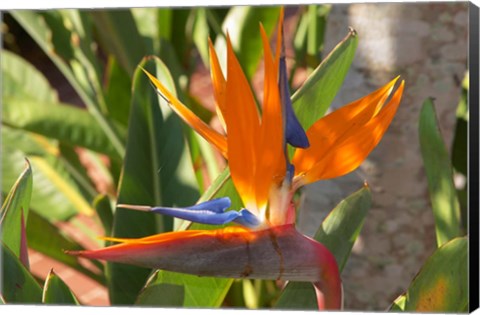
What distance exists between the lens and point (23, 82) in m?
2.11

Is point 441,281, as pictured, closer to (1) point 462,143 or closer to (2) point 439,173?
(2) point 439,173

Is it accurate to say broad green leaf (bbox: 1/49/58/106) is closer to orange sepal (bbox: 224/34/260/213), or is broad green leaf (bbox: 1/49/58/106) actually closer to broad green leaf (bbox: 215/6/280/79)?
broad green leaf (bbox: 215/6/280/79)

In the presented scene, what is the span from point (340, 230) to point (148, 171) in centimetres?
34

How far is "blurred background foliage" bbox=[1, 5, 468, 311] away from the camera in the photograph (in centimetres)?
115

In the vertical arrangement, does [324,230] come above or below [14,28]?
below

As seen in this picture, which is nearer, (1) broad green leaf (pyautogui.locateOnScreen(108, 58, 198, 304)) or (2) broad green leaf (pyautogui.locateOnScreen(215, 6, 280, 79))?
(1) broad green leaf (pyautogui.locateOnScreen(108, 58, 198, 304))

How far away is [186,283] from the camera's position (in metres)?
1.21

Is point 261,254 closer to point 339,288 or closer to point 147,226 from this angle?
point 339,288

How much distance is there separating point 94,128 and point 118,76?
25 centimetres

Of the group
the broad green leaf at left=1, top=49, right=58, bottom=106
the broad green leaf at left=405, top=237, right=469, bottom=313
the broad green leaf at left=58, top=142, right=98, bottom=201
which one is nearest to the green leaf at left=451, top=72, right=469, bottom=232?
the broad green leaf at left=405, top=237, right=469, bottom=313

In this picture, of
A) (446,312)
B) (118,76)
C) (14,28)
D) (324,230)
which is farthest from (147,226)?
(14,28)

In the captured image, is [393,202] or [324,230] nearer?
[324,230]

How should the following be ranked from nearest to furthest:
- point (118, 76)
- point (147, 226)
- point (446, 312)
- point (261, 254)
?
point (261, 254) → point (446, 312) → point (147, 226) → point (118, 76)

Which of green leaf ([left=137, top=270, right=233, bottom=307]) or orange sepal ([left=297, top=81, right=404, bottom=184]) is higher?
orange sepal ([left=297, top=81, right=404, bottom=184])
